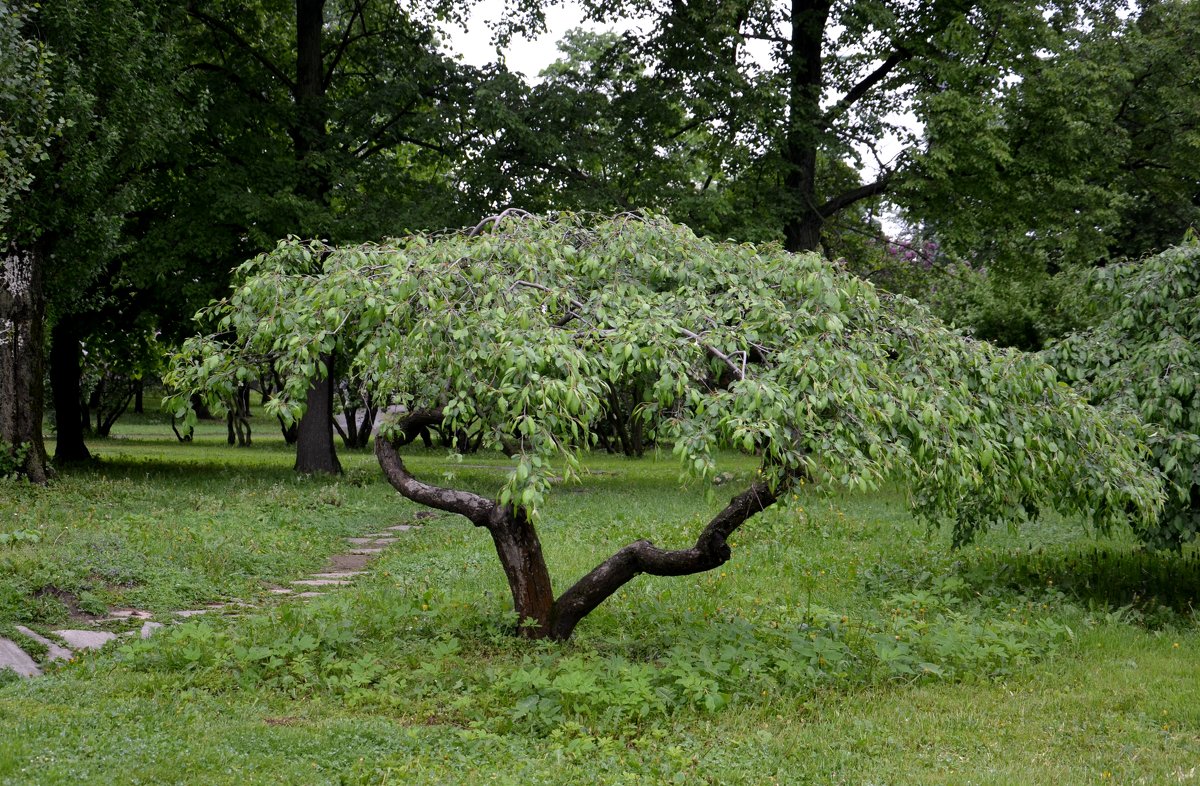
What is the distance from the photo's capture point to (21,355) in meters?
15.8

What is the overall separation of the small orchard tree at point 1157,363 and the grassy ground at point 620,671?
4.08 feet

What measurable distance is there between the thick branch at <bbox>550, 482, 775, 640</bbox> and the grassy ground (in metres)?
0.29

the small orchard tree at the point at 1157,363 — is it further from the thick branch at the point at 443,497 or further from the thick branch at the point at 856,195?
the thick branch at the point at 856,195

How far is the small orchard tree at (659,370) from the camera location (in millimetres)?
5559

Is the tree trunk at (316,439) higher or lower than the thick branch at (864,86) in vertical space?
lower

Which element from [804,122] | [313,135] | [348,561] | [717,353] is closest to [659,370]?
[717,353]

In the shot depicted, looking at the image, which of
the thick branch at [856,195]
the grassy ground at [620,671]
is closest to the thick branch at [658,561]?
the grassy ground at [620,671]

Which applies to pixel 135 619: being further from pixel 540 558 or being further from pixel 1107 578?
pixel 1107 578

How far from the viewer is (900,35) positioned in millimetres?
19750

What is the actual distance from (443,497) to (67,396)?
20.2m

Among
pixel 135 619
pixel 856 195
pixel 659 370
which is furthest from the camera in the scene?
pixel 856 195

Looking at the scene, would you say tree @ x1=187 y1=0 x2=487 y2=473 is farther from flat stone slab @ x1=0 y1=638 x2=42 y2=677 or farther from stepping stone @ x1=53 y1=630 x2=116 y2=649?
flat stone slab @ x1=0 y1=638 x2=42 y2=677

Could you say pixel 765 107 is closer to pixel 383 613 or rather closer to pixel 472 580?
pixel 472 580

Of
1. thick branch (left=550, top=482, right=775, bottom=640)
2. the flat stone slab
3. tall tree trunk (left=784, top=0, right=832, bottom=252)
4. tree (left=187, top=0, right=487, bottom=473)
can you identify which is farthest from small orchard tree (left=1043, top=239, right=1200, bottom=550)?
tree (left=187, top=0, right=487, bottom=473)
